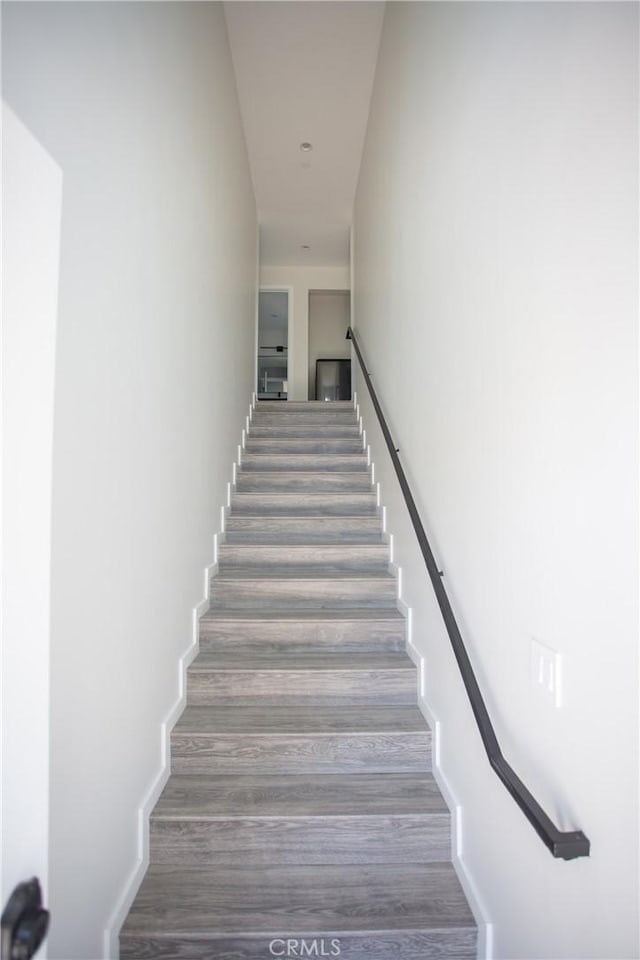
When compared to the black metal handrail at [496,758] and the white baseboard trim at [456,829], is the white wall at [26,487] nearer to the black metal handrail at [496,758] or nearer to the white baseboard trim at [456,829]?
the black metal handrail at [496,758]

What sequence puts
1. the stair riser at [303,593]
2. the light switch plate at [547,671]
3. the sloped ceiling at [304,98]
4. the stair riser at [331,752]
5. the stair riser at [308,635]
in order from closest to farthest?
the light switch plate at [547,671], the stair riser at [331,752], the stair riser at [308,635], the stair riser at [303,593], the sloped ceiling at [304,98]

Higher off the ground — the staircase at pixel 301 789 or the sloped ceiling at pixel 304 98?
the sloped ceiling at pixel 304 98

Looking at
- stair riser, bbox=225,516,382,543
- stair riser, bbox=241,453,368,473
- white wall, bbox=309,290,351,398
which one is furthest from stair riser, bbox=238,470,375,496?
white wall, bbox=309,290,351,398

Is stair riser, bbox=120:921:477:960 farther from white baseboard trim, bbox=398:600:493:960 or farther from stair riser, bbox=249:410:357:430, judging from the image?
stair riser, bbox=249:410:357:430

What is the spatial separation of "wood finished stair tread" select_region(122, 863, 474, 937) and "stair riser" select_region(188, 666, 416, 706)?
617mm

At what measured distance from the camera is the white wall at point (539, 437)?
80 cm

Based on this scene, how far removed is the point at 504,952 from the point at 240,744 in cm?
105

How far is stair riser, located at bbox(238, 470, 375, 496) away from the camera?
11.8ft

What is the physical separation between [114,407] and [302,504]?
7.09 feet

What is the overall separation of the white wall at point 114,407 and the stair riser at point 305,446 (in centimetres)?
182

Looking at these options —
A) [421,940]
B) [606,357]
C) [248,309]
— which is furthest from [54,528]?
[248,309]

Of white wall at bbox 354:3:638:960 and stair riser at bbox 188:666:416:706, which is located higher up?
white wall at bbox 354:3:638:960

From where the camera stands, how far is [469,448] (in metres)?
1.51

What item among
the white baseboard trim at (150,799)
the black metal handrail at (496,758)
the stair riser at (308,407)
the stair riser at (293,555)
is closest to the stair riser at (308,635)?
the white baseboard trim at (150,799)
